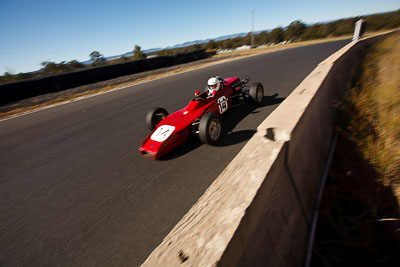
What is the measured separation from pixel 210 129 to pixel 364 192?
2.49 m

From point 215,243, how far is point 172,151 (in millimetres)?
3041

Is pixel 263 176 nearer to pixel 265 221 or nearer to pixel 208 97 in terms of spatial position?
pixel 265 221

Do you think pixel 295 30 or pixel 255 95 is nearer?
pixel 255 95

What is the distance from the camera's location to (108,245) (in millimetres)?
2199

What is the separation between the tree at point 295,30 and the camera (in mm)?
40756

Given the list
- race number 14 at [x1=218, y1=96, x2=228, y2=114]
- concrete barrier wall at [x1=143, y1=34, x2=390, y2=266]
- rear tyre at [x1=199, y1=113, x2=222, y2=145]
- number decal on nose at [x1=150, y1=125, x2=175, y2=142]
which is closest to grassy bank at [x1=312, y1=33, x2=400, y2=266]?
concrete barrier wall at [x1=143, y1=34, x2=390, y2=266]

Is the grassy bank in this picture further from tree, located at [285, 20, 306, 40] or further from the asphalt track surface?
tree, located at [285, 20, 306, 40]

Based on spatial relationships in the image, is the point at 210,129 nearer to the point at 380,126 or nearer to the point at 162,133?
the point at 162,133

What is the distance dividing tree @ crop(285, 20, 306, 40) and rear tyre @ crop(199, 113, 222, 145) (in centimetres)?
4456

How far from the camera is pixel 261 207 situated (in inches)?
53.9

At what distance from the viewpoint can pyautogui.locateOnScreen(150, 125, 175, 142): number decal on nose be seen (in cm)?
380

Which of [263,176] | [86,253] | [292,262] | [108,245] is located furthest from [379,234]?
[86,253]

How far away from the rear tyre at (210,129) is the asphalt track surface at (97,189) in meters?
0.22

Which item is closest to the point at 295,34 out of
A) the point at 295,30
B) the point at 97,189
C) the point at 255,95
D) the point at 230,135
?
the point at 295,30
